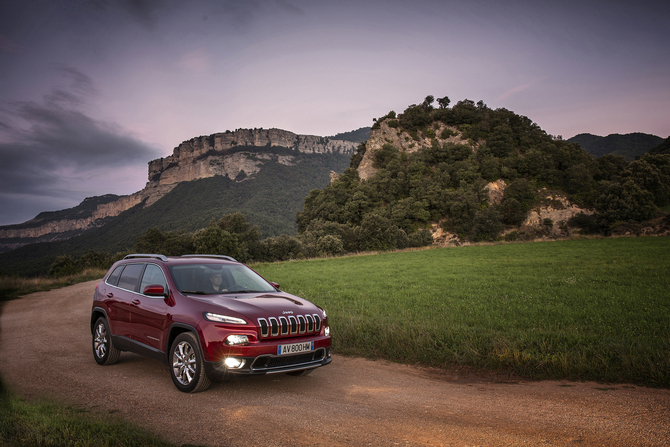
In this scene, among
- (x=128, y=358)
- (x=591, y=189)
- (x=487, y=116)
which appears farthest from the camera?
(x=487, y=116)

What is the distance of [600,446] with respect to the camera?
10.8ft

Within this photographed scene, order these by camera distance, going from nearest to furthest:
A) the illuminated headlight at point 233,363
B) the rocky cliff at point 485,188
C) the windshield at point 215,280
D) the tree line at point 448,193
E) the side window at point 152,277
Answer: the illuminated headlight at point 233,363, the windshield at point 215,280, the side window at point 152,277, the tree line at point 448,193, the rocky cliff at point 485,188

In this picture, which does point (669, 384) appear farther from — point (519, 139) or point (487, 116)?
point (487, 116)

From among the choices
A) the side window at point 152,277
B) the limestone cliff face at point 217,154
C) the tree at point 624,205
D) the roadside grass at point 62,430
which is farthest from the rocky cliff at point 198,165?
the roadside grass at point 62,430

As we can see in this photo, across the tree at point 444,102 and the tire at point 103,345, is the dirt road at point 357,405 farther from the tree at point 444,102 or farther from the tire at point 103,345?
the tree at point 444,102

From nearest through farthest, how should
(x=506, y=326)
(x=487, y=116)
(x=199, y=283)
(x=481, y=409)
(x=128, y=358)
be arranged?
1. (x=481, y=409)
2. (x=199, y=283)
3. (x=128, y=358)
4. (x=506, y=326)
5. (x=487, y=116)

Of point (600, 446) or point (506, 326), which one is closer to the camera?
point (600, 446)

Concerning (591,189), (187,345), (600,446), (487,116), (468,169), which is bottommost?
(600,446)

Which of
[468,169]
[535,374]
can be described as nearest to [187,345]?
[535,374]

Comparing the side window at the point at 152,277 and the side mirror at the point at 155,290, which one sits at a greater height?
the side window at the point at 152,277

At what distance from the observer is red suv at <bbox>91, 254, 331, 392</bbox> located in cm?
468

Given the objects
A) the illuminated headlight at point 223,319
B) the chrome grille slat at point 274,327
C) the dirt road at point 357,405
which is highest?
the illuminated headlight at point 223,319

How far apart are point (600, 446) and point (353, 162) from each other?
358 feet

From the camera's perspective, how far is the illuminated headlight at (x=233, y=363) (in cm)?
459
